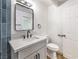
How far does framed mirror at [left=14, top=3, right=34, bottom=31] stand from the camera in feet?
5.99

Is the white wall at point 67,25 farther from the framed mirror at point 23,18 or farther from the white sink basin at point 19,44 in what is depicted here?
the white sink basin at point 19,44

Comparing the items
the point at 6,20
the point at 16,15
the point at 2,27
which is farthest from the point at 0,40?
the point at 16,15

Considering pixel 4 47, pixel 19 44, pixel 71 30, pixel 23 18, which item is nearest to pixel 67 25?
pixel 71 30

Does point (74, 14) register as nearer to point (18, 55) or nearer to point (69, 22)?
point (69, 22)

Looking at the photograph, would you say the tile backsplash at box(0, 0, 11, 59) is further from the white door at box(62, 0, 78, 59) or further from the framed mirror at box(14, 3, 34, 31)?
the white door at box(62, 0, 78, 59)

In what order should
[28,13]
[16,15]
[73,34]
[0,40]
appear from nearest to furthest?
[0,40] < [16,15] < [28,13] < [73,34]

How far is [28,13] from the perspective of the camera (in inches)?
88.0

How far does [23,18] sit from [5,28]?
658 millimetres

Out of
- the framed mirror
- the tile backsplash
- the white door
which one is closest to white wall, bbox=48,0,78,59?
the white door

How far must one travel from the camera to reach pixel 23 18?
2.03 metres

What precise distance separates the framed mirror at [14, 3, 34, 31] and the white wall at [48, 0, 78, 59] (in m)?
1.12

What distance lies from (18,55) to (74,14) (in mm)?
1956

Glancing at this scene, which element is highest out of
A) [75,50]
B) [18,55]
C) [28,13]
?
[28,13]

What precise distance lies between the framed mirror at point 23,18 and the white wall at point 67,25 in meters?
1.12
